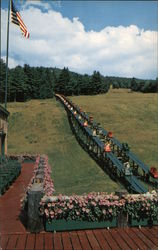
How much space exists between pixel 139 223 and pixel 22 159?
17.1 meters

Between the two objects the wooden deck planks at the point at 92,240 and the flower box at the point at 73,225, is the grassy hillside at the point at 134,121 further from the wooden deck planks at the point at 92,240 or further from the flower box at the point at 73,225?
the wooden deck planks at the point at 92,240

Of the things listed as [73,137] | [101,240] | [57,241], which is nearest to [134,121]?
[73,137]

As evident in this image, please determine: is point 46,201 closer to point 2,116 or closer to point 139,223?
point 139,223

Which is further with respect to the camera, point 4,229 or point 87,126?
point 87,126

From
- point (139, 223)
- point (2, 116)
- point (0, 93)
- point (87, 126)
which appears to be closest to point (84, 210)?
point (139, 223)

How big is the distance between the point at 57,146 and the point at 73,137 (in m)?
3.43

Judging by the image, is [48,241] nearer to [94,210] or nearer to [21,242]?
[21,242]

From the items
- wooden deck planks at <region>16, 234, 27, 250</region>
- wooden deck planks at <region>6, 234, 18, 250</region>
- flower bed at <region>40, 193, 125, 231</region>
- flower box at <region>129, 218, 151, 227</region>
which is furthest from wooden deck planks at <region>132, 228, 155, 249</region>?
wooden deck planks at <region>6, 234, 18, 250</region>

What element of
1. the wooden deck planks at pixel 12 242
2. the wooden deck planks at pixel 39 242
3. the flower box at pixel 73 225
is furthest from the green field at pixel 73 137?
the wooden deck planks at pixel 12 242

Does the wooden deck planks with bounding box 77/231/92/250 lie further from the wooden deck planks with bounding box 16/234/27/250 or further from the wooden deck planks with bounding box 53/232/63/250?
the wooden deck planks with bounding box 16/234/27/250

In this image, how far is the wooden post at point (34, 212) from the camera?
7.43m

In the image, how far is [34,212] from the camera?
295 inches

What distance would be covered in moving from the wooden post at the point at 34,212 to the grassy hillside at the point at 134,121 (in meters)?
14.0

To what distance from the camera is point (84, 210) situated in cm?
751
